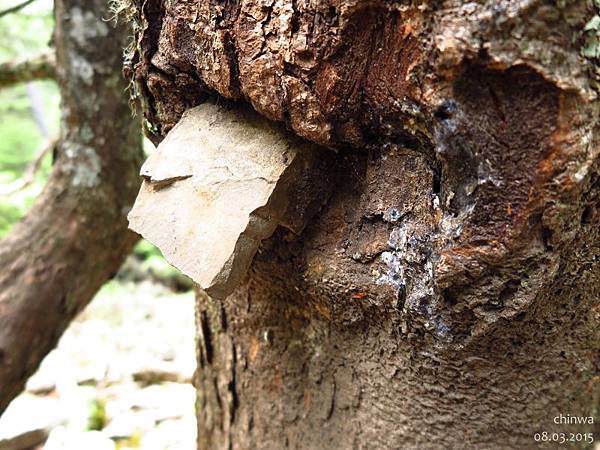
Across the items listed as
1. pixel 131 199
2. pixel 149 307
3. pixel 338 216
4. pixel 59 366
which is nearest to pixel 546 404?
pixel 338 216

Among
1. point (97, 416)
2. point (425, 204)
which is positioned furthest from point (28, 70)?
point (425, 204)

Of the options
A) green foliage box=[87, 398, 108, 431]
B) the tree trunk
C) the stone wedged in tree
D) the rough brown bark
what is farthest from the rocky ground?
the stone wedged in tree

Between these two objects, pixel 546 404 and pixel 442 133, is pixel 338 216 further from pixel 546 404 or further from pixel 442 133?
pixel 546 404

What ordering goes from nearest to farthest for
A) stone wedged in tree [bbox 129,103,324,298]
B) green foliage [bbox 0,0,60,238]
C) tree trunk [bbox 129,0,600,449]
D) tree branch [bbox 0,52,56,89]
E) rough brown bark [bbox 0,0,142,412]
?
1. tree trunk [bbox 129,0,600,449]
2. stone wedged in tree [bbox 129,103,324,298]
3. rough brown bark [bbox 0,0,142,412]
4. tree branch [bbox 0,52,56,89]
5. green foliage [bbox 0,0,60,238]

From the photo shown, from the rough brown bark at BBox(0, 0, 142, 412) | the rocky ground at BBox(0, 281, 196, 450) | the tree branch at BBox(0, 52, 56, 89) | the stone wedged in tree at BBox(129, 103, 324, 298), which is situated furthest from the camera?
the rocky ground at BBox(0, 281, 196, 450)

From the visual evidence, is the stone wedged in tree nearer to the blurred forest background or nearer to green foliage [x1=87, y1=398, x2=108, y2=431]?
the blurred forest background

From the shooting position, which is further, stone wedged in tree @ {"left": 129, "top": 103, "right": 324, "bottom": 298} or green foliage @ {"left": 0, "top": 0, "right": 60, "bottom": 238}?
green foliage @ {"left": 0, "top": 0, "right": 60, "bottom": 238}

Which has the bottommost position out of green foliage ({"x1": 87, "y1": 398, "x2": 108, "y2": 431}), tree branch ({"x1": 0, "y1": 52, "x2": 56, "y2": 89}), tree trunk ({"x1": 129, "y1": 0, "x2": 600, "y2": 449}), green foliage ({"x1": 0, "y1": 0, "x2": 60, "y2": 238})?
green foliage ({"x1": 87, "y1": 398, "x2": 108, "y2": 431})
